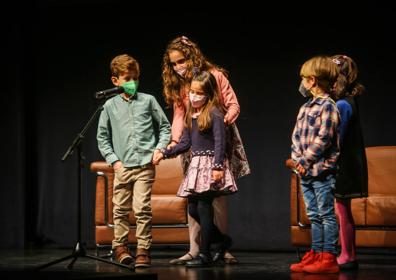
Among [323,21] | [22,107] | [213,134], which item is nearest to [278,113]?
[323,21]

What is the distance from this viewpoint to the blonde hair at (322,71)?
4008 mm

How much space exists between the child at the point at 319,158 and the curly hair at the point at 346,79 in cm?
21

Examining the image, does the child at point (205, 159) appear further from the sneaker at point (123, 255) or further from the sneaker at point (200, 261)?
the sneaker at point (123, 255)

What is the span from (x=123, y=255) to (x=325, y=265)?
48.7 inches

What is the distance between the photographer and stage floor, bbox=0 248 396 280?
347 cm

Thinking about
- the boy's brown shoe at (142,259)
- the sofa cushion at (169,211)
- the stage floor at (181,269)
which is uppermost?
the sofa cushion at (169,211)

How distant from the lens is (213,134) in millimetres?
4316

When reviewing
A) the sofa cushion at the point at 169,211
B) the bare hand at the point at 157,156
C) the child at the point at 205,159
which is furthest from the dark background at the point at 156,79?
the bare hand at the point at 157,156

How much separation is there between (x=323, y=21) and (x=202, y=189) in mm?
2467

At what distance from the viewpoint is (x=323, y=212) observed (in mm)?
3947

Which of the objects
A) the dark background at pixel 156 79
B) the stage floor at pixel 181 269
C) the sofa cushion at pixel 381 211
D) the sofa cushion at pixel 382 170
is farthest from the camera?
the dark background at pixel 156 79

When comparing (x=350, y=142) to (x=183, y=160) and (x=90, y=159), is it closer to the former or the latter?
(x=183, y=160)

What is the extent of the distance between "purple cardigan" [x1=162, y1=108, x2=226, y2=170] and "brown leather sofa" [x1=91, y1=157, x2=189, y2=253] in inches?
37.9

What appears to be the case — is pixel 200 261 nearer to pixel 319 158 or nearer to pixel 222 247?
pixel 222 247
